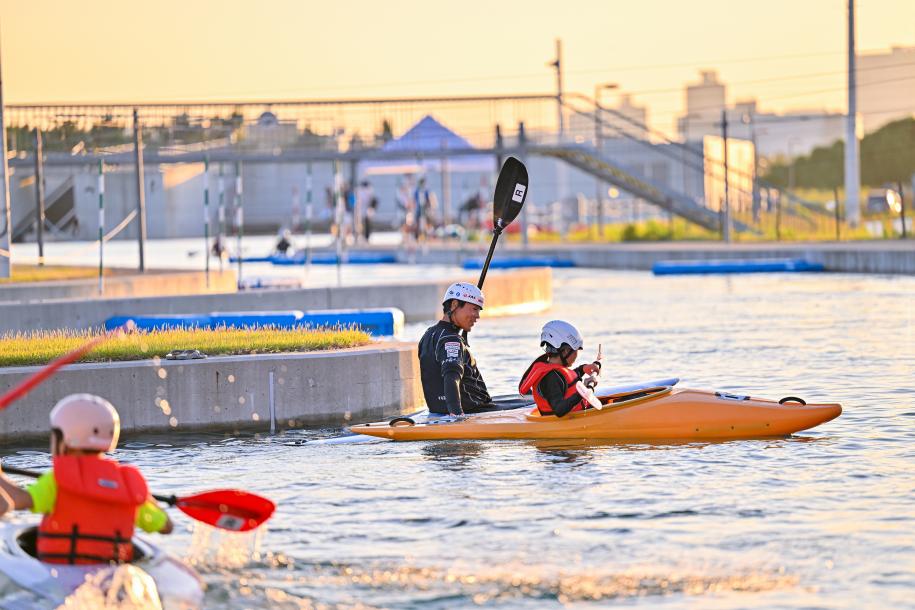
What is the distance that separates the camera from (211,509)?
8.38 metres

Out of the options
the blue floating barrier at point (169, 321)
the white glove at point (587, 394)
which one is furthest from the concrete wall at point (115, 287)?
the white glove at point (587, 394)

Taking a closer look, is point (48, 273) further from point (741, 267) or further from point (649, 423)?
point (649, 423)

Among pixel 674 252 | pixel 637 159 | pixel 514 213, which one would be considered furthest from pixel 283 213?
pixel 514 213

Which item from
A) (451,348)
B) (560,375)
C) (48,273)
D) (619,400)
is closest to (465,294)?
(451,348)

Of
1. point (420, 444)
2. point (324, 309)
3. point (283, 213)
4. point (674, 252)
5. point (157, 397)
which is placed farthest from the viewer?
point (283, 213)

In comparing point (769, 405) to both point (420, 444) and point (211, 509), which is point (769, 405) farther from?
point (211, 509)

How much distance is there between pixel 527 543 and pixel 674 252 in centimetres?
3260

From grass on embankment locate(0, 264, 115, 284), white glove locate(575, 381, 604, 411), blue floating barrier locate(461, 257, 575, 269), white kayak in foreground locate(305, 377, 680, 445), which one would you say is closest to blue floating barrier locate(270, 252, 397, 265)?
blue floating barrier locate(461, 257, 575, 269)

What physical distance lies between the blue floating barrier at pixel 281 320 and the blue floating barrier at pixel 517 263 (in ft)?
64.8

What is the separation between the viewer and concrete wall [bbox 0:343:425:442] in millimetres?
13281

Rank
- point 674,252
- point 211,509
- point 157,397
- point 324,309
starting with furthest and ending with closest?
point 674,252 → point 324,309 → point 157,397 → point 211,509

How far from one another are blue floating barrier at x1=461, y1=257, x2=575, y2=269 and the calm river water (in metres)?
25.0

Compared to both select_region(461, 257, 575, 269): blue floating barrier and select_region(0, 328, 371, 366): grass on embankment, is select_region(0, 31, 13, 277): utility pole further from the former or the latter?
select_region(461, 257, 575, 269): blue floating barrier

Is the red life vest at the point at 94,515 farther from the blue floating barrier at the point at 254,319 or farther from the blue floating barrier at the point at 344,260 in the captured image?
the blue floating barrier at the point at 344,260
